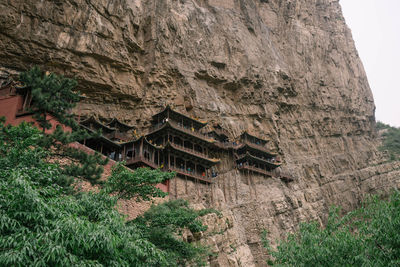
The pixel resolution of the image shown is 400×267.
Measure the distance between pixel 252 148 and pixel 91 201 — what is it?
80.0ft

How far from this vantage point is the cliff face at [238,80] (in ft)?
75.5

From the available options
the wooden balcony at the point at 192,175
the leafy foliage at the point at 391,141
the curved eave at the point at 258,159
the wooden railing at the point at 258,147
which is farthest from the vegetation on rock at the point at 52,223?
the leafy foliage at the point at 391,141

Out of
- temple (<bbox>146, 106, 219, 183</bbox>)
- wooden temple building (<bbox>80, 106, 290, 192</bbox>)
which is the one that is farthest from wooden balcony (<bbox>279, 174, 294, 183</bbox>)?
temple (<bbox>146, 106, 219, 183</bbox>)

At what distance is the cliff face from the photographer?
23.0 meters

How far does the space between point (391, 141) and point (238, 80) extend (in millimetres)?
35141

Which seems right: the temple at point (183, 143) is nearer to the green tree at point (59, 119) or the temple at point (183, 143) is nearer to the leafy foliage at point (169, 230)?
the leafy foliage at point (169, 230)

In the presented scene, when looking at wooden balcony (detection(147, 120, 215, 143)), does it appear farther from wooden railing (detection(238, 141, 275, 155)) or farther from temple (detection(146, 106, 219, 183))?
wooden railing (detection(238, 141, 275, 155))

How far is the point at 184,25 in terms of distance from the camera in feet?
105

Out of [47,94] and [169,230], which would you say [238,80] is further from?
[169,230]

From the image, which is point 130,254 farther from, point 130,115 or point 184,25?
point 184,25

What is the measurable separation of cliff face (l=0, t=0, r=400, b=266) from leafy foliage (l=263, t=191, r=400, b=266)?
22.3ft

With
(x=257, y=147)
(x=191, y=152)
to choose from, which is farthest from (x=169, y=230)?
(x=257, y=147)

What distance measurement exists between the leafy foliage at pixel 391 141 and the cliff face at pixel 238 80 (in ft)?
15.1

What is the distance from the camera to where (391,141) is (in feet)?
174
